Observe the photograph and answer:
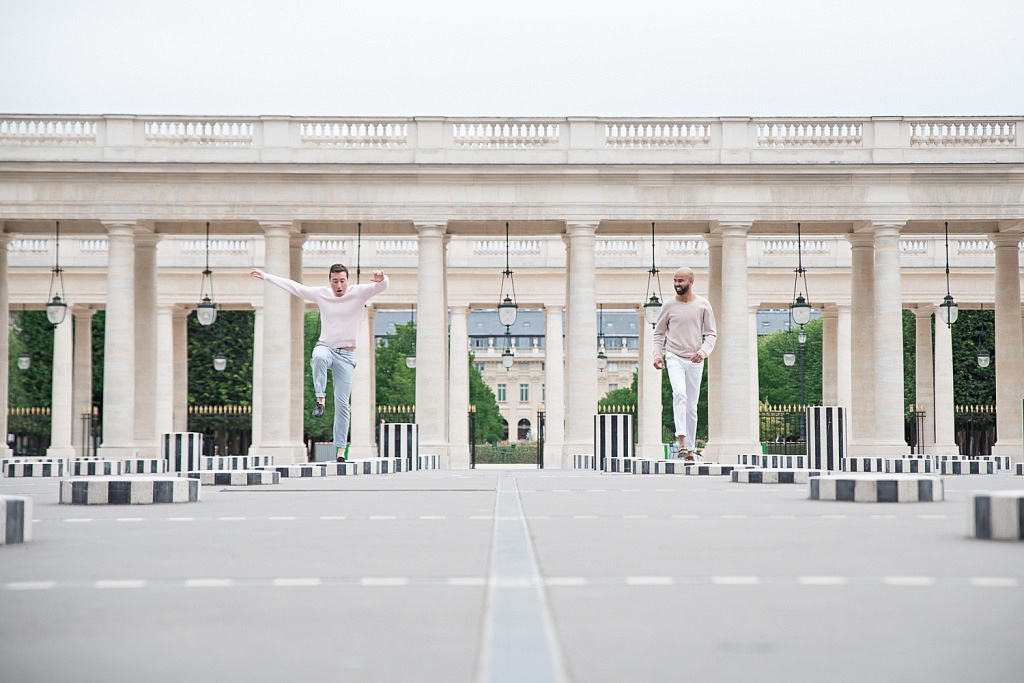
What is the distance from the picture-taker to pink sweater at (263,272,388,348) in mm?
24156

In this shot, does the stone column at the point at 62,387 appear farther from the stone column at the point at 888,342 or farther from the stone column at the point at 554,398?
the stone column at the point at 888,342

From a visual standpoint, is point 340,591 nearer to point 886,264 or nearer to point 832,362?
point 886,264

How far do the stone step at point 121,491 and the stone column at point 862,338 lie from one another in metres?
34.9

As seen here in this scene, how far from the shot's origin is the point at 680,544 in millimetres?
10133

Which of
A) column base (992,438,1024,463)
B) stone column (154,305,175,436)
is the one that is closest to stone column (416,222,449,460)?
column base (992,438,1024,463)

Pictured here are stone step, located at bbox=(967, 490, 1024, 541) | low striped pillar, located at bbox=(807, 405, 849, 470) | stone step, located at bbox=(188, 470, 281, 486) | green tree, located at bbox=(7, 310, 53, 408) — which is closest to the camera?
stone step, located at bbox=(967, 490, 1024, 541)

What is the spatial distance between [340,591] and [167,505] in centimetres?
954

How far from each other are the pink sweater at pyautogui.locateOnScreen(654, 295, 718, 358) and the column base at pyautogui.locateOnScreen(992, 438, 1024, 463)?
88.1ft

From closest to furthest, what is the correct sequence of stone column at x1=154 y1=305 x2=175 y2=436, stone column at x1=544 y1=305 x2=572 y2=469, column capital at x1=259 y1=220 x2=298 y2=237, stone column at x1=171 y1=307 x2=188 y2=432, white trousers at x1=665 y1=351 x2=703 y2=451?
1. white trousers at x1=665 y1=351 x2=703 y2=451
2. column capital at x1=259 y1=220 x2=298 y2=237
3. stone column at x1=544 y1=305 x2=572 y2=469
4. stone column at x1=154 y1=305 x2=175 y2=436
5. stone column at x1=171 y1=307 x2=188 y2=432

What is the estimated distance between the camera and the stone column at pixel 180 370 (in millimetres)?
66688

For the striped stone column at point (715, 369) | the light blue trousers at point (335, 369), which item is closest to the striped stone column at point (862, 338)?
the striped stone column at point (715, 369)

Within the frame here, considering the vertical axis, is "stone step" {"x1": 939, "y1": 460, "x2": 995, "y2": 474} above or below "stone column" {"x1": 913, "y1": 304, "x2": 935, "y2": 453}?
below

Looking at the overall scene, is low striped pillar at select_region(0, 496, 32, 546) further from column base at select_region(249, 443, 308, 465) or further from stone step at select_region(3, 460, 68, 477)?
column base at select_region(249, 443, 308, 465)

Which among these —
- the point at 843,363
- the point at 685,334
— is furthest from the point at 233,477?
the point at 843,363
